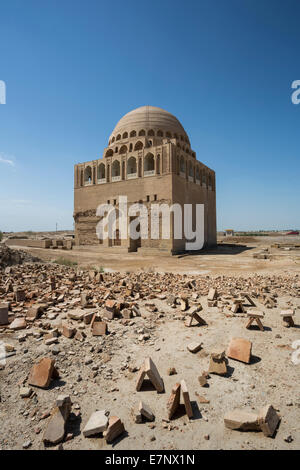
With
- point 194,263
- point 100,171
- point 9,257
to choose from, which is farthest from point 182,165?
point 9,257

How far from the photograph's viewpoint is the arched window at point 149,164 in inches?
781

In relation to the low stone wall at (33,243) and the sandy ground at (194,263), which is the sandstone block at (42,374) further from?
the low stone wall at (33,243)

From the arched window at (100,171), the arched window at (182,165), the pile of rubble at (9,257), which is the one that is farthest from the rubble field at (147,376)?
the arched window at (100,171)

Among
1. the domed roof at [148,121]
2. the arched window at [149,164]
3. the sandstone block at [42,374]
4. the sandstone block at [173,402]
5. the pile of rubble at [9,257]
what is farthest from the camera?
the domed roof at [148,121]

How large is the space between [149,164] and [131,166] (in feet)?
7.06

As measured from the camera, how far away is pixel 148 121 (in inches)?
941

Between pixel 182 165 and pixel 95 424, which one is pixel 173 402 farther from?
pixel 182 165

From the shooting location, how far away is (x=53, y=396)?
2.50 metres

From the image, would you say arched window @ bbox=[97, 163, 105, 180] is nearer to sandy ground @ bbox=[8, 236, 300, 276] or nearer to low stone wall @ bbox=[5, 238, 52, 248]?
sandy ground @ bbox=[8, 236, 300, 276]

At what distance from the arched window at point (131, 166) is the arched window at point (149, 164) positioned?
5.45ft

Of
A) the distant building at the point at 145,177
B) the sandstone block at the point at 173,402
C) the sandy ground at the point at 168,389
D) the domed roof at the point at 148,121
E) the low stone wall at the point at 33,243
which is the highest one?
the domed roof at the point at 148,121

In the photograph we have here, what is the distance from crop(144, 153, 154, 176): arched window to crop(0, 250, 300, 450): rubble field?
1627 centimetres

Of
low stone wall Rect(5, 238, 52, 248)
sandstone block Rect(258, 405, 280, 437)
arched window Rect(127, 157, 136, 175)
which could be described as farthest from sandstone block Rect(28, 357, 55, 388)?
low stone wall Rect(5, 238, 52, 248)

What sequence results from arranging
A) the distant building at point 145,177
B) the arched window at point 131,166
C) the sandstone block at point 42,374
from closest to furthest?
the sandstone block at point 42,374 < the distant building at point 145,177 < the arched window at point 131,166
